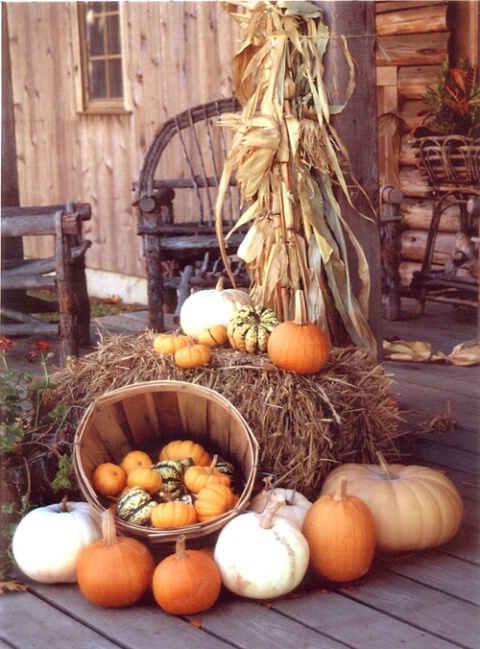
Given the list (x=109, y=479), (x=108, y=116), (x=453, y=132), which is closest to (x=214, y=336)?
(x=109, y=479)

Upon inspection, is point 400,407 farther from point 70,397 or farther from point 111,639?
point 111,639

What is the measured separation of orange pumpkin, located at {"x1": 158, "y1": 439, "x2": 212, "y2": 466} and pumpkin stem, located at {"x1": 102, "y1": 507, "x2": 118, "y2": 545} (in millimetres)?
464

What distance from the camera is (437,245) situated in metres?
5.94

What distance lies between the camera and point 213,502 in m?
2.41

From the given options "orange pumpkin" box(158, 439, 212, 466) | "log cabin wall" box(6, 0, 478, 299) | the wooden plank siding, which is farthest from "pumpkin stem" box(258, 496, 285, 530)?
the wooden plank siding

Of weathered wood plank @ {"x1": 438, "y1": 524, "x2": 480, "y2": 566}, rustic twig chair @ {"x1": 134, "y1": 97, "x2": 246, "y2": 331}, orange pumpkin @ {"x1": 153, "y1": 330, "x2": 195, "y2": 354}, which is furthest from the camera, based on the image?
rustic twig chair @ {"x1": 134, "y1": 97, "x2": 246, "y2": 331}

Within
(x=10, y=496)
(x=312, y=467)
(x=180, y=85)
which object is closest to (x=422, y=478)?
(x=312, y=467)

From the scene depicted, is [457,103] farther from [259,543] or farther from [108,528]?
[108,528]

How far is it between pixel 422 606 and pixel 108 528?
786 mm

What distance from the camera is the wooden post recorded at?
10.1 ft

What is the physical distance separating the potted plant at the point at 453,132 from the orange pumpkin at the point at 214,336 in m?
2.47

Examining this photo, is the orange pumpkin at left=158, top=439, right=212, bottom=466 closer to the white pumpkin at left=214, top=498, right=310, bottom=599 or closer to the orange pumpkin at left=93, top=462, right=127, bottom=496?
the orange pumpkin at left=93, top=462, right=127, bottom=496

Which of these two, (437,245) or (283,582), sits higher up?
(437,245)

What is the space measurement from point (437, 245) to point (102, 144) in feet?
9.72
